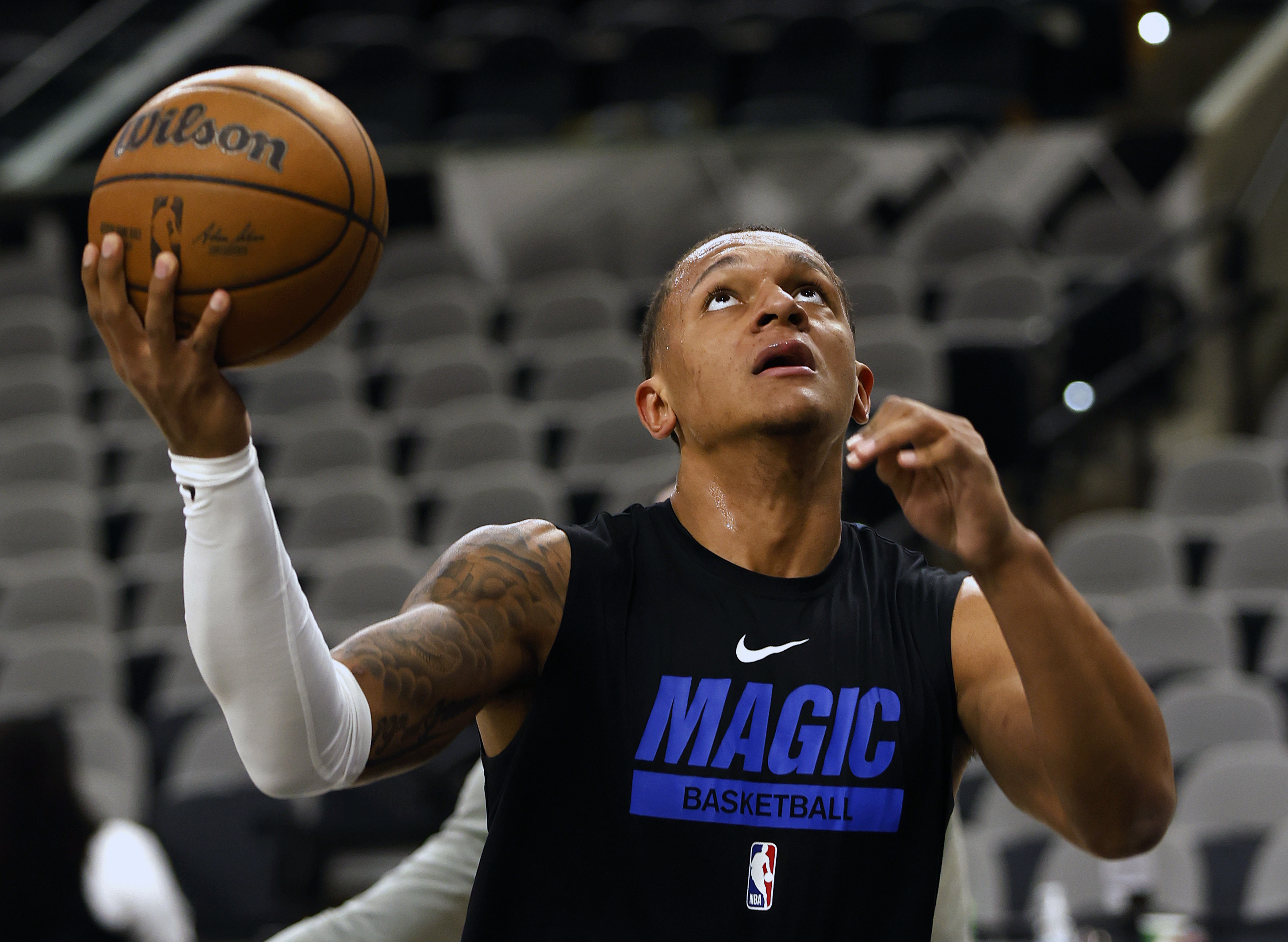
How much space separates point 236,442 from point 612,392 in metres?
6.57

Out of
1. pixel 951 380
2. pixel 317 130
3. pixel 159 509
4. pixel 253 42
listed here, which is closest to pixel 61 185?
pixel 253 42

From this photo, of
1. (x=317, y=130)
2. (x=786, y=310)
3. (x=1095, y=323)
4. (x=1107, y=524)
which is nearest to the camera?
(x=317, y=130)

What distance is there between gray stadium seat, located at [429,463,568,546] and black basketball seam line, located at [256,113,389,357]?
481cm

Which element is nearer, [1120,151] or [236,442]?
[236,442]

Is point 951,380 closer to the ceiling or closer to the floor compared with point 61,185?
closer to the floor

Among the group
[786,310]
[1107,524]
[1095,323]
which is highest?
[1095,323]

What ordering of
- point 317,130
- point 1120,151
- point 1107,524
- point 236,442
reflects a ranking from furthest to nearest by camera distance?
point 1120,151 → point 1107,524 → point 317,130 → point 236,442

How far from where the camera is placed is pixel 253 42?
33.9 feet

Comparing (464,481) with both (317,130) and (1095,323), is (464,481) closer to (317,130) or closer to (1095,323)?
(1095,323)

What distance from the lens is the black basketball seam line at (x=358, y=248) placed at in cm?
183

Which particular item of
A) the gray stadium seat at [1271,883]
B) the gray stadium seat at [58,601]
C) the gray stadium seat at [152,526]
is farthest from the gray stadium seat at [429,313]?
the gray stadium seat at [1271,883]

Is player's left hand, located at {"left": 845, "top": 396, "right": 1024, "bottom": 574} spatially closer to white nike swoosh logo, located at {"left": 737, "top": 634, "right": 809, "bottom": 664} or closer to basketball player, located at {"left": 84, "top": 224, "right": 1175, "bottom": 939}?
basketball player, located at {"left": 84, "top": 224, "right": 1175, "bottom": 939}

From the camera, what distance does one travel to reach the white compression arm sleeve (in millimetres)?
1534

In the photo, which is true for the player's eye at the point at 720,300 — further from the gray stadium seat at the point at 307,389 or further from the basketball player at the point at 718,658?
the gray stadium seat at the point at 307,389
